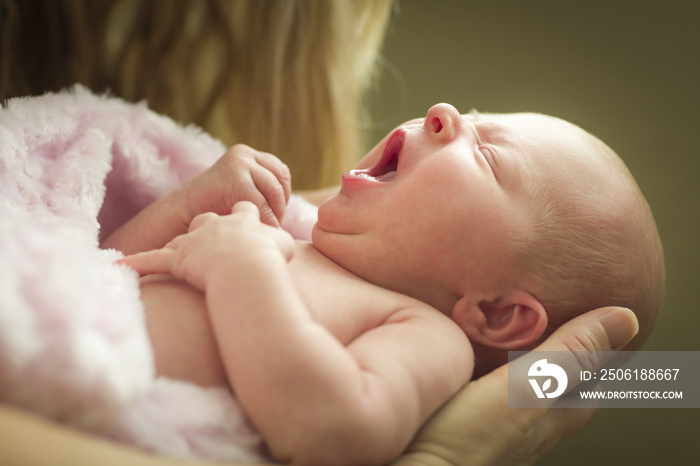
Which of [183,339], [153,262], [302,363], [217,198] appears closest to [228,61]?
[217,198]

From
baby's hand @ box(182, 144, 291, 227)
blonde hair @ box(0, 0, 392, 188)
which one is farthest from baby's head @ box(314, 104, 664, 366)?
blonde hair @ box(0, 0, 392, 188)

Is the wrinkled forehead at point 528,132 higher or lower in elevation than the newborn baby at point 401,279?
higher

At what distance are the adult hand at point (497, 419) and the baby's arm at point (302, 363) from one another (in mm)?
39

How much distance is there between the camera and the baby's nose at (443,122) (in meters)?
0.91

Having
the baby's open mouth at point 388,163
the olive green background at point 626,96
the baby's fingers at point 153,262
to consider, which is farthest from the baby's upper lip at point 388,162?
the olive green background at point 626,96

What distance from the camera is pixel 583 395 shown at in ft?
3.13

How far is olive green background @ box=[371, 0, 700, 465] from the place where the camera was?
1532mm

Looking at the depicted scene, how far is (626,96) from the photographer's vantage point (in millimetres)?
1586

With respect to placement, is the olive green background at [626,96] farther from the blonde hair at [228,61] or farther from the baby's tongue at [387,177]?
the baby's tongue at [387,177]

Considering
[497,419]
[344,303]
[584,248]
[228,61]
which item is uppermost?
[228,61]

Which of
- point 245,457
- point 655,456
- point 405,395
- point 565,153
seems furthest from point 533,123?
point 655,456

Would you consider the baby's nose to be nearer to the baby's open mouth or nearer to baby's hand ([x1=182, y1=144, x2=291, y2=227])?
the baby's open mouth

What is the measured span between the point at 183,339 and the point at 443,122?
53cm

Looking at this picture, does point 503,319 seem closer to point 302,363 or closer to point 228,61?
point 302,363
